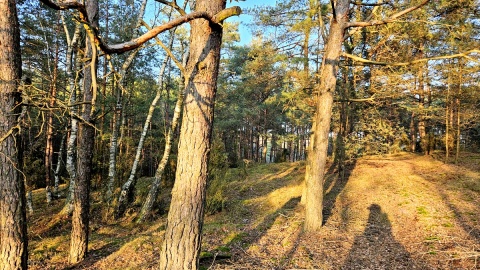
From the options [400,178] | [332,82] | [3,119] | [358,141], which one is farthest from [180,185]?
[400,178]

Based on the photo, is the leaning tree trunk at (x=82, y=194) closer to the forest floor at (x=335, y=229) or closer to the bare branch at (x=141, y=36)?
the forest floor at (x=335, y=229)

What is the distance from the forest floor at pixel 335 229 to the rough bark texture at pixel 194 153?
154 centimetres

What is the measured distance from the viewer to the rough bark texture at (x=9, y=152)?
3.92 metres

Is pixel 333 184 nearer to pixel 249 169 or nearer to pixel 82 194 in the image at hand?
pixel 249 169

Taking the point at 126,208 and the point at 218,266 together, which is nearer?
the point at 218,266

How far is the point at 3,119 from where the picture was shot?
3.93m

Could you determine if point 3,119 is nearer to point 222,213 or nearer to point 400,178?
point 222,213

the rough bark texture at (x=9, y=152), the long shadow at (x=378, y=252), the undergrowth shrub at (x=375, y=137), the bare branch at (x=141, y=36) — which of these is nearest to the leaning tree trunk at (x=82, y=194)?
the rough bark texture at (x=9, y=152)

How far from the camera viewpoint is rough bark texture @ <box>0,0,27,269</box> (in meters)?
3.92

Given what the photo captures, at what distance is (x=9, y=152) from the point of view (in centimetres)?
399

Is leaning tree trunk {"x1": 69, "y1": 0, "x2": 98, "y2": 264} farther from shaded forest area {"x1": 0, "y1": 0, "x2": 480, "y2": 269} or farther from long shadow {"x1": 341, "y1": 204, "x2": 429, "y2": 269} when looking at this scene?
long shadow {"x1": 341, "y1": 204, "x2": 429, "y2": 269}

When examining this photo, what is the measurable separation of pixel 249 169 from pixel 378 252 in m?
11.7

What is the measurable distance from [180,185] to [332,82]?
497 cm

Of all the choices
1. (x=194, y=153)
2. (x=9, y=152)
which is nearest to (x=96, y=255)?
(x=9, y=152)
